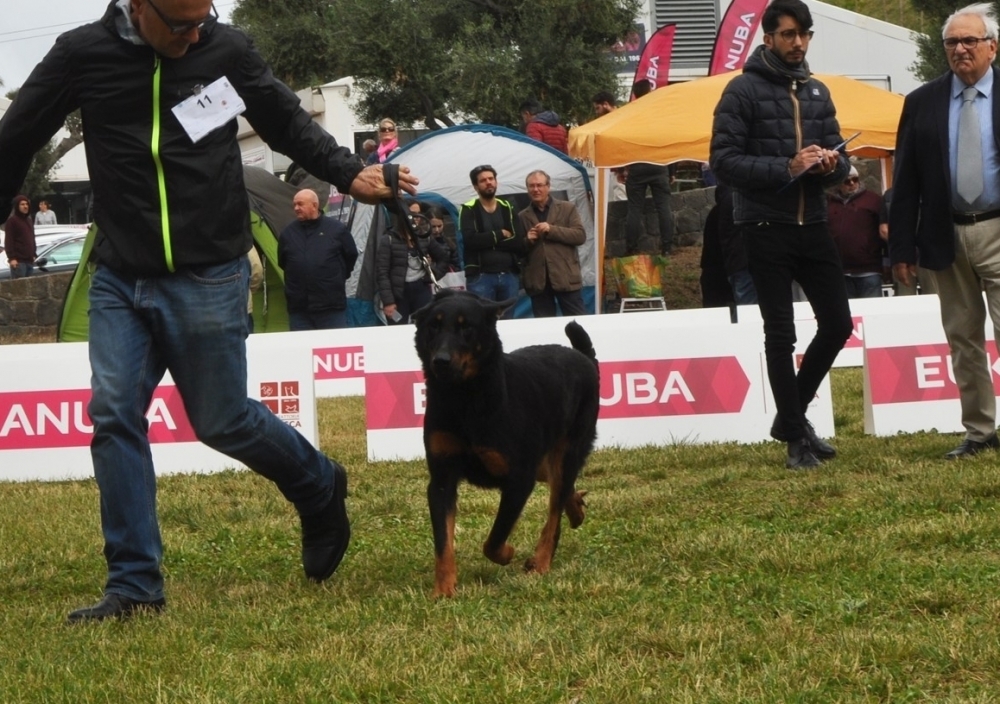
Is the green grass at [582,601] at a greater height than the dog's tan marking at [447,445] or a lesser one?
lesser

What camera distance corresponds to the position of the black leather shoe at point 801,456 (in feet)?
24.5

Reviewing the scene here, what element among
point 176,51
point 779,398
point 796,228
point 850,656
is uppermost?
point 176,51

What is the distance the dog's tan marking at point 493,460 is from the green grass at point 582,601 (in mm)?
389

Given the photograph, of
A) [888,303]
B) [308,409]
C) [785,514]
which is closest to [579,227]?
[888,303]

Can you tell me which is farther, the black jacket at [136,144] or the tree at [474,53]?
the tree at [474,53]

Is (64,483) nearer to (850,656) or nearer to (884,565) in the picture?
(884,565)

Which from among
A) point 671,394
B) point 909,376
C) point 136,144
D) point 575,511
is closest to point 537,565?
point 575,511

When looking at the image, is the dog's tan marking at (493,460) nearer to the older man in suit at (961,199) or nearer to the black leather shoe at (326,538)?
the black leather shoe at (326,538)

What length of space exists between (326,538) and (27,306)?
61.2 feet

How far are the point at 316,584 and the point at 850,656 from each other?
2.18 metres

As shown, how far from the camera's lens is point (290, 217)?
18.4 meters

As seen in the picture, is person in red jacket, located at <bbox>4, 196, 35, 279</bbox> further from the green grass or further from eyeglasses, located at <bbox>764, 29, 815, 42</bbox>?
eyeglasses, located at <bbox>764, 29, 815, 42</bbox>

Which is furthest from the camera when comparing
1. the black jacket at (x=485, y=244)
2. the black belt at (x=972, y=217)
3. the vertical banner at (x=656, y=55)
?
the vertical banner at (x=656, y=55)

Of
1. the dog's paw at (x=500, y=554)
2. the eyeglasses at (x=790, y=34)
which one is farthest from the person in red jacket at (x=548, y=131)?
the dog's paw at (x=500, y=554)
